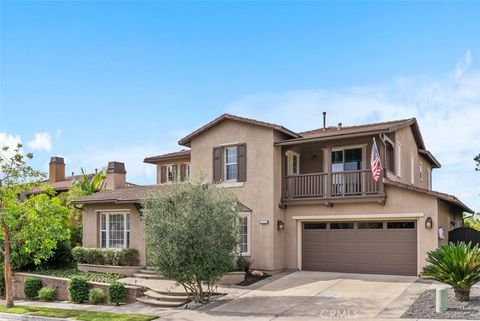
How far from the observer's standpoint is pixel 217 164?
72.7ft

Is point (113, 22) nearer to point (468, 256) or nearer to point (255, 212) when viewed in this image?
point (255, 212)

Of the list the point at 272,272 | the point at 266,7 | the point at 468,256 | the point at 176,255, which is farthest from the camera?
the point at 272,272

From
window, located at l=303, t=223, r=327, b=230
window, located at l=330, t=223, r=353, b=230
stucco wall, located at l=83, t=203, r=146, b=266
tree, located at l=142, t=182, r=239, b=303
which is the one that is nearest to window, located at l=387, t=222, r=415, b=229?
window, located at l=330, t=223, r=353, b=230

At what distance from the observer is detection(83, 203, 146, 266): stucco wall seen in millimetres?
22297

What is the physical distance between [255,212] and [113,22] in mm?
9507

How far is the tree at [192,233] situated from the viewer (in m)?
15.2

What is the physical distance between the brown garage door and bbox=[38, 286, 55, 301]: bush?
10276mm

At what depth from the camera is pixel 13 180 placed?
17.5 meters

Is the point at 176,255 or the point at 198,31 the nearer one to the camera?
the point at 176,255

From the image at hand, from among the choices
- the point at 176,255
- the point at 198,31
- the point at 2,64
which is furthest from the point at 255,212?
the point at 2,64

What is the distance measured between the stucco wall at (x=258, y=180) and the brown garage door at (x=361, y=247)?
1.86m

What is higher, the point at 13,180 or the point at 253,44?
the point at 253,44

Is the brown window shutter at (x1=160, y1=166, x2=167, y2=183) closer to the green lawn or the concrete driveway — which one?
the concrete driveway

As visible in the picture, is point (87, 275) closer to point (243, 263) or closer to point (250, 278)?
point (243, 263)
